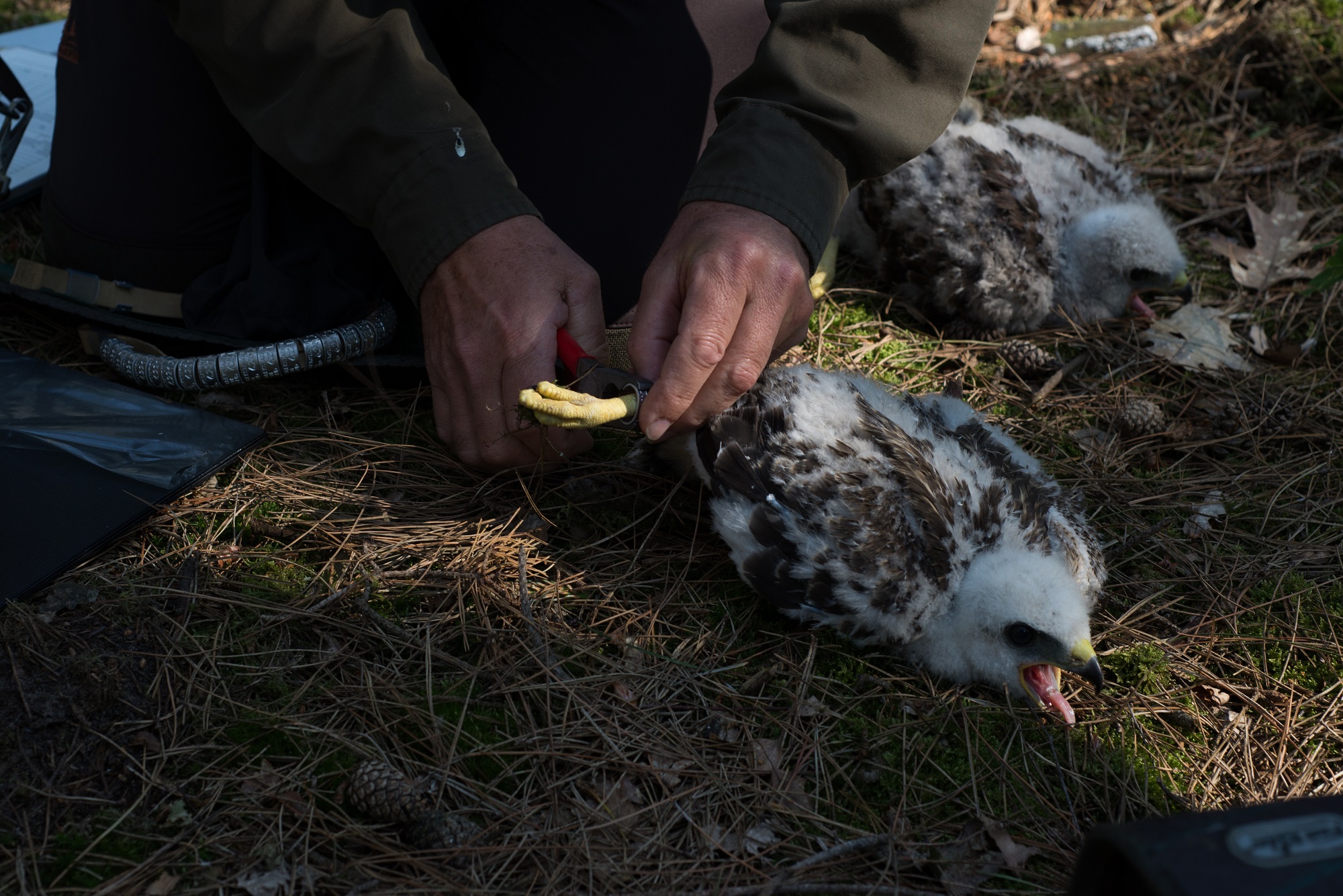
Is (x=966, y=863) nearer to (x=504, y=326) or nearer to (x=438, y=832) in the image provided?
(x=438, y=832)

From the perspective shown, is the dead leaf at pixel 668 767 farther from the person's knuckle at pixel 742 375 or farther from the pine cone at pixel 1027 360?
the pine cone at pixel 1027 360

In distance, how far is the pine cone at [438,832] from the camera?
1793mm

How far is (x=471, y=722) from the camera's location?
6.70 feet

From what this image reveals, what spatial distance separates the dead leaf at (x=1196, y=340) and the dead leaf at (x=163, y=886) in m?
3.53

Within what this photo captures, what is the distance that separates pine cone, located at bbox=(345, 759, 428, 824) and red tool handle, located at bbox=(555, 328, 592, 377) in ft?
3.36

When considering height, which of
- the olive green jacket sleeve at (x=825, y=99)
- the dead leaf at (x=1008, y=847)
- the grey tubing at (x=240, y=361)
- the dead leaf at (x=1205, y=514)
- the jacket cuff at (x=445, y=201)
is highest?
the olive green jacket sleeve at (x=825, y=99)

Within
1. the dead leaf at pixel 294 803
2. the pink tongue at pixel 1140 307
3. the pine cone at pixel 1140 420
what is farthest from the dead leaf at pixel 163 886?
the pink tongue at pixel 1140 307

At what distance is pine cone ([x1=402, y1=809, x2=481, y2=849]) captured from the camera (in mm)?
1793

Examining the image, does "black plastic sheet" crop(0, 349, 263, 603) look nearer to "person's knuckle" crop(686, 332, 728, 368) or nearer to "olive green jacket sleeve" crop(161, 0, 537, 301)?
"olive green jacket sleeve" crop(161, 0, 537, 301)

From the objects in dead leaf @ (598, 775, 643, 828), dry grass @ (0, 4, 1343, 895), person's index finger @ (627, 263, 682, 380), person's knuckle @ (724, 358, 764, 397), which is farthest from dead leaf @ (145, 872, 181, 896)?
person's knuckle @ (724, 358, 764, 397)

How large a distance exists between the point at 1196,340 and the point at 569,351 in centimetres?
264

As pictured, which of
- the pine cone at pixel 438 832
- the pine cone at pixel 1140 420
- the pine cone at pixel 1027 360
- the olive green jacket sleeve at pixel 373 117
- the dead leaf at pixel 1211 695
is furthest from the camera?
the pine cone at pixel 1027 360

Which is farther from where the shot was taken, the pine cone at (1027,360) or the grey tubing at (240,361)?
the pine cone at (1027,360)

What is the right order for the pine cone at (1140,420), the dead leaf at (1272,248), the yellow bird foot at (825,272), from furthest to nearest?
the dead leaf at (1272,248) < the yellow bird foot at (825,272) < the pine cone at (1140,420)
